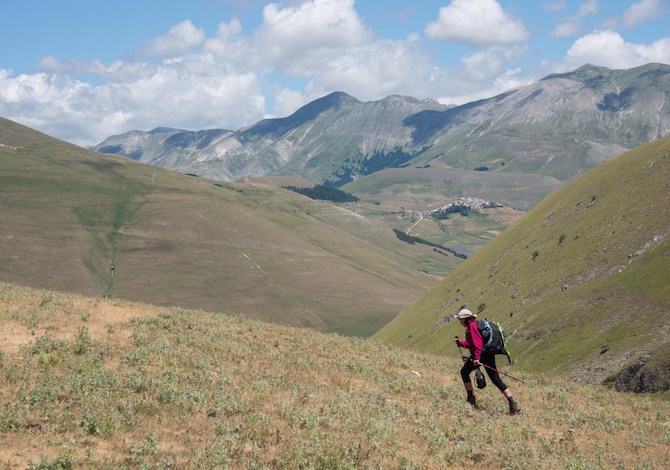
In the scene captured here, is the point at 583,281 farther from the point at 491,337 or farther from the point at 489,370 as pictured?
the point at 491,337

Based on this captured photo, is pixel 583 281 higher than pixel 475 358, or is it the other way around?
pixel 475 358

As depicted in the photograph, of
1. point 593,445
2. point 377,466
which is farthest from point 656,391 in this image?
point 377,466

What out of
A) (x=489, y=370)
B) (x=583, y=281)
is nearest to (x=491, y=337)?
(x=489, y=370)

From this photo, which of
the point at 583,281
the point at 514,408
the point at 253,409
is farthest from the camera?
the point at 583,281

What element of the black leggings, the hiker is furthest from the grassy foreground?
the black leggings

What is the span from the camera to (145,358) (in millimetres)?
20609

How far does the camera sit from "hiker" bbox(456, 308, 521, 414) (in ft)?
64.3

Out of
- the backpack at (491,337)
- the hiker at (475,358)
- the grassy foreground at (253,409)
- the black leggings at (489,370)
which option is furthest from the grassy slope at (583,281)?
the backpack at (491,337)

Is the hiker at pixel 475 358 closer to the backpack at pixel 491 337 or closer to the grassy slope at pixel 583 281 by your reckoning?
the backpack at pixel 491 337

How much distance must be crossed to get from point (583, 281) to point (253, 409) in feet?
218

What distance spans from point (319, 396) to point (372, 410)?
71.2 inches

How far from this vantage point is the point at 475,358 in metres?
19.5

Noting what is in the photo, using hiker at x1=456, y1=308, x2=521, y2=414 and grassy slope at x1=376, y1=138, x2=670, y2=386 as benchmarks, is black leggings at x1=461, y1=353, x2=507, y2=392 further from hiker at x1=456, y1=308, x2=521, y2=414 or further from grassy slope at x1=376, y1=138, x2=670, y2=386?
grassy slope at x1=376, y1=138, x2=670, y2=386

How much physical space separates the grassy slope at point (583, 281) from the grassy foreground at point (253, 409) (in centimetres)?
2592
